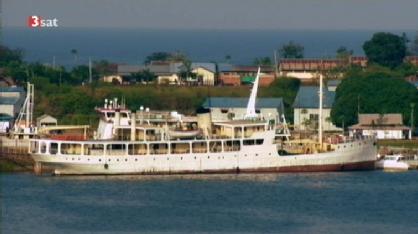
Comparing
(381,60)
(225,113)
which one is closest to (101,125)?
(225,113)

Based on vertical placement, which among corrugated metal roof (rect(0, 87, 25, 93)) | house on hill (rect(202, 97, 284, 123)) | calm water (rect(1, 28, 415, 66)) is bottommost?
house on hill (rect(202, 97, 284, 123))

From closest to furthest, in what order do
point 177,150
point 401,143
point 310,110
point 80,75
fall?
point 177,150
point 401,143
point 310,110
point 80,75

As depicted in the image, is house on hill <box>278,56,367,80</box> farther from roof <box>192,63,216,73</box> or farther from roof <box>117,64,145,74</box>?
roof <box>117,64,145,74</box>

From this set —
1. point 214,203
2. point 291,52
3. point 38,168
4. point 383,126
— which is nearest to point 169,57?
point 291,52

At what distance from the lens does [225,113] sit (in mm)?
43625

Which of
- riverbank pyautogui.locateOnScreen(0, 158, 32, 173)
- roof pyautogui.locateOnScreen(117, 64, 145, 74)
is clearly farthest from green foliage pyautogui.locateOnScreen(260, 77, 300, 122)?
riverbank pyautogui.locateOnScreen(0, 158, 32, 173)

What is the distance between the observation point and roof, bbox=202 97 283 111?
45156 mm

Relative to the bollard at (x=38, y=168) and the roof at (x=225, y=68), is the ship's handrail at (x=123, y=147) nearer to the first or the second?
the bollard at (x=38, y=168)

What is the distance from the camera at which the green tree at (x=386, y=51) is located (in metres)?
56.7

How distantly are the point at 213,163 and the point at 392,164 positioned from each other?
11.3 feet

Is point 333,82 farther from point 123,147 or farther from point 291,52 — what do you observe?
point 123,147

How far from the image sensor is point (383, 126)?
42.8m

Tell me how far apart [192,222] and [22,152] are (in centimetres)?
816

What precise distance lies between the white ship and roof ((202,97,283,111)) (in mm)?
6721
